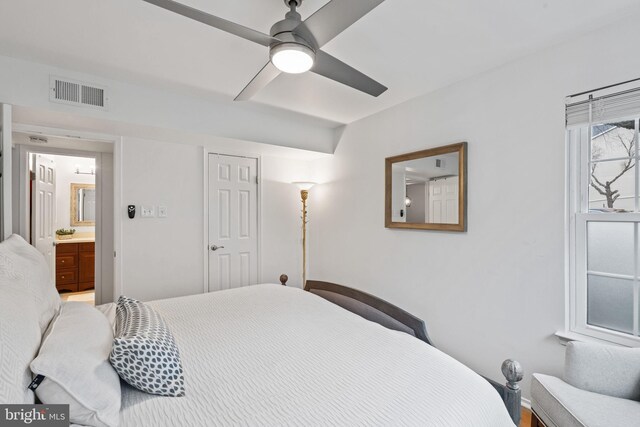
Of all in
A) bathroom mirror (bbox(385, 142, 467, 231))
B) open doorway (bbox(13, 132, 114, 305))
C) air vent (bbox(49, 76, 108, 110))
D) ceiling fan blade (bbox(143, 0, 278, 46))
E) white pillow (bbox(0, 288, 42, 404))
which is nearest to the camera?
white pillow (bbox(0, 288, 42, 404))

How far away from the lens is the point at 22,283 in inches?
45.3

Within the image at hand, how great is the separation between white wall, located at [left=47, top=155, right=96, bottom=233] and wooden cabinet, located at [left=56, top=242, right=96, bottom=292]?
479 mm

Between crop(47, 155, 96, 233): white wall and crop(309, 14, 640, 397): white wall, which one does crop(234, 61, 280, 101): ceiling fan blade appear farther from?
crop(47, 155, 96, 233): white wall

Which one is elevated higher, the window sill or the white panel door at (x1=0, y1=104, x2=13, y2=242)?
the white panel door at (x1=0, y1=104, x2=13, y2=242)

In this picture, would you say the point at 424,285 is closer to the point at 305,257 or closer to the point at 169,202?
the point at 305,257

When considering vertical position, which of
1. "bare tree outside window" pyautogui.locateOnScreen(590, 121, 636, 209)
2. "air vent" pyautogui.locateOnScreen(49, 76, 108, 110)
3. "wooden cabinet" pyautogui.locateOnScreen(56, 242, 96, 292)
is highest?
"air vent" pyautogui.locateOnScreen(49, 76, 108, 110)

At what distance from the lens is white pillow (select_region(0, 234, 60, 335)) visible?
1.12 m

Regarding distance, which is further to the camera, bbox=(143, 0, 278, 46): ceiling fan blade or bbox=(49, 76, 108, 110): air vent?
bbox=(49, 76, 108, 110): air vent

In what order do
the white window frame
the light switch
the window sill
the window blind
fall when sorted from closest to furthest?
the window blind < the window sill < the white window frame < the light switch

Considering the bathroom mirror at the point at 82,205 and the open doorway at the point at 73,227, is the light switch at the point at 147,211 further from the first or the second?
the bathroom mirror at the point at 82,205

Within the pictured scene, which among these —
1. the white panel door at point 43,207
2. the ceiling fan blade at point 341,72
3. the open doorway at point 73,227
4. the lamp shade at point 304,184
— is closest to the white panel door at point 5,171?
the white panel door at point 43,207

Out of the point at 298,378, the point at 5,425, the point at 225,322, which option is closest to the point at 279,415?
the point at 298,378

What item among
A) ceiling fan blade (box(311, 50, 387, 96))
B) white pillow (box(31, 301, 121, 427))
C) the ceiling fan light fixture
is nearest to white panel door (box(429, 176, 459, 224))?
ceiling fan blade (box(311, 50, 387, 96))

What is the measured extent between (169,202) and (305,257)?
1736 millimetres
